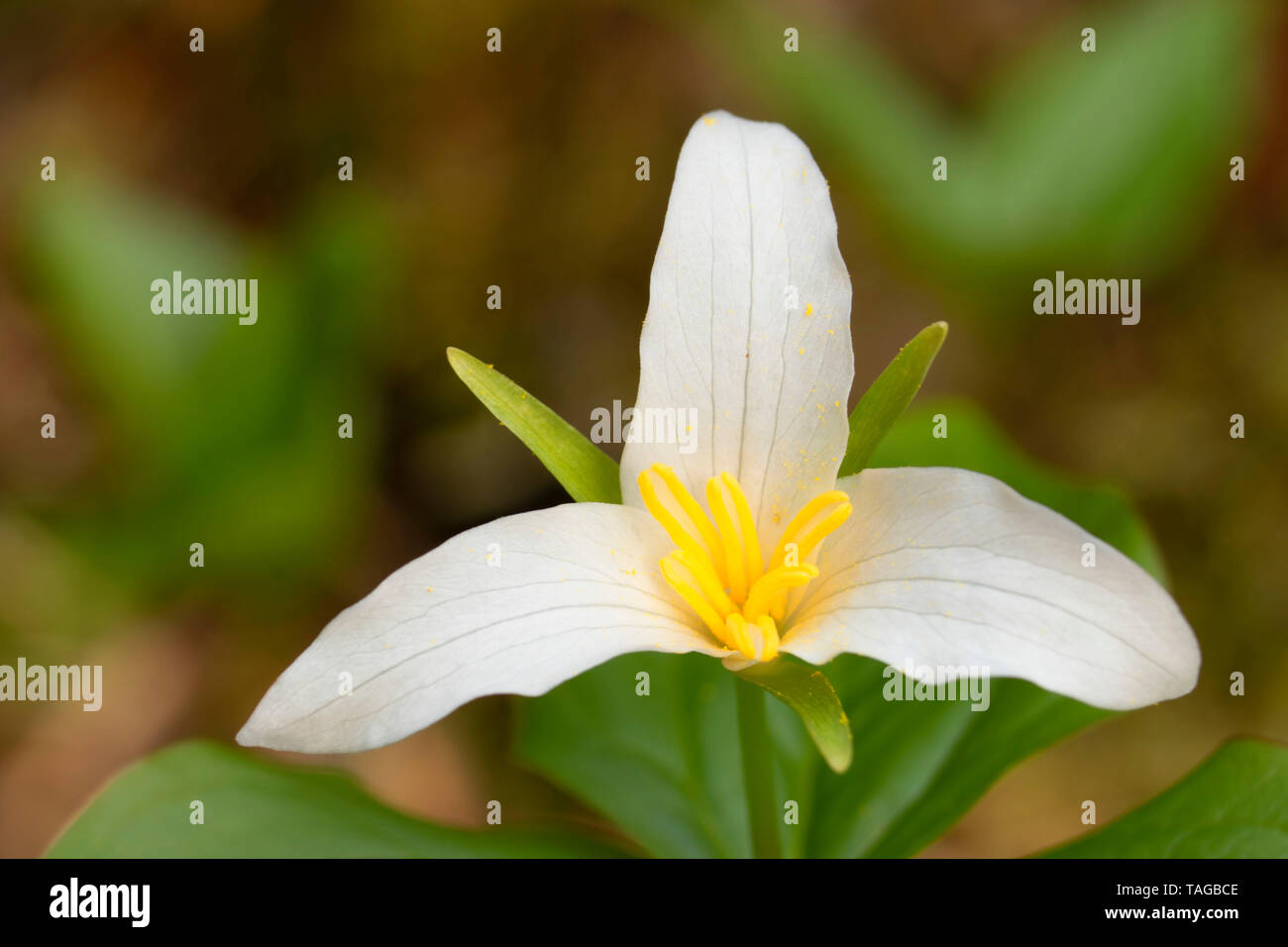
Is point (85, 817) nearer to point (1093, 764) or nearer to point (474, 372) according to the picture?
point (474, 372)

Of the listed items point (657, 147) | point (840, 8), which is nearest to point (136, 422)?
point (657, 147)

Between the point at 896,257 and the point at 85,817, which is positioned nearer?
the point at 85,817

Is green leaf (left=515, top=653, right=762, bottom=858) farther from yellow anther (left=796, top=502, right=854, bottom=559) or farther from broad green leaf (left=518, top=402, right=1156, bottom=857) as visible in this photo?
yellow anther (left=796, top=502, right=854, bottom=559)

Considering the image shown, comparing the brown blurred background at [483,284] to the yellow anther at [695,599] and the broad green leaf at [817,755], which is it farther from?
the yellow anther at [695,599]

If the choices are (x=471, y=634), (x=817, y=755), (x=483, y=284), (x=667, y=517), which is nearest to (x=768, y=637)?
(x=667, y=517)

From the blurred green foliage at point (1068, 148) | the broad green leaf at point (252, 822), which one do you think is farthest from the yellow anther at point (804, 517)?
the blurred green foliage at point (1068, 148)

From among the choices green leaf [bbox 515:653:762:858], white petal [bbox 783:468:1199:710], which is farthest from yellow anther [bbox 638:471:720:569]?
green leaf [bbox 515:653:762:858]
